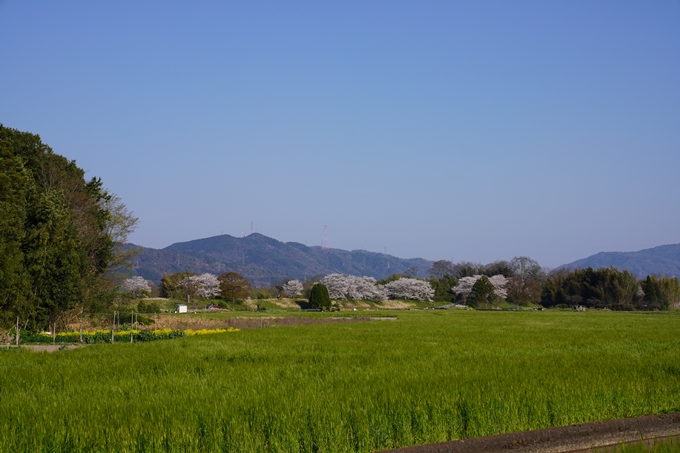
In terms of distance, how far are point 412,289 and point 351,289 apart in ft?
40.0

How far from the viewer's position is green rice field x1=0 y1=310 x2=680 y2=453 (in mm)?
7512

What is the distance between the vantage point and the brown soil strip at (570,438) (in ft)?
24.9

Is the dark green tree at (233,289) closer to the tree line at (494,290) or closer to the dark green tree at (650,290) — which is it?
the tree line at (494,290)

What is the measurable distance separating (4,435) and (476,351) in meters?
13.7

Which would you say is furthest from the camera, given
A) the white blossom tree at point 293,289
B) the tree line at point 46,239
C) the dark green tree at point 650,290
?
the white blossom tree at point 293,289

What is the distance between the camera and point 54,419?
829 centimetres

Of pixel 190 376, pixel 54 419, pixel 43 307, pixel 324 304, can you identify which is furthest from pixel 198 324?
pixel 324 304

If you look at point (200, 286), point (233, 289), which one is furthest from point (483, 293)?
point (200, 286)

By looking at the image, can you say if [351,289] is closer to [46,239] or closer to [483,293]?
[483,293]

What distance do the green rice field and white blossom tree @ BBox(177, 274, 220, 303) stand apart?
70.4 meters

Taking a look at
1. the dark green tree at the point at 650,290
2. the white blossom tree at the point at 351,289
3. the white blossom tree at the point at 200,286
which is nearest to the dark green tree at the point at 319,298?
the white blossom tree at the point at 200,286

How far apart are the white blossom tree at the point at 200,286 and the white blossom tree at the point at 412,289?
32.6 meters

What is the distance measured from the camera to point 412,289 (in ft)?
344

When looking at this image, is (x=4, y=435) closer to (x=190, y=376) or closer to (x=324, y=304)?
(x=190, y=376)
